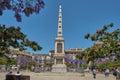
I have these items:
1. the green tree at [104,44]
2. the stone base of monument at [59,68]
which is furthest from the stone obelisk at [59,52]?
the green tree at [104,44]

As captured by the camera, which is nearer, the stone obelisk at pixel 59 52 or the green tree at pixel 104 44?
the green tree at pixel 104 44

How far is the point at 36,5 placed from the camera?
9719mm

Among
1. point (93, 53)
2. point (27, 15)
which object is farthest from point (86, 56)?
point (27, 15)

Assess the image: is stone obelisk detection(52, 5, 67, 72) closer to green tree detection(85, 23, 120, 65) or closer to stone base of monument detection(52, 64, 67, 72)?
stone base of monument detection(52, 64, 67, 72)

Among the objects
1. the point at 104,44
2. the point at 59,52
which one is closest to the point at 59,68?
the point at 59,52

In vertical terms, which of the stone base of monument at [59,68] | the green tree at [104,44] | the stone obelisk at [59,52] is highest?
the stone obelisk at [59,52]

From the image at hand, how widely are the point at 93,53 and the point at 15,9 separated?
27.7ft

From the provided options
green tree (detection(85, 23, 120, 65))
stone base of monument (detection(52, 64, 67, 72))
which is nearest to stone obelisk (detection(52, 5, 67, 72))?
stone base of monument (detection(52, 64, 67, 72))

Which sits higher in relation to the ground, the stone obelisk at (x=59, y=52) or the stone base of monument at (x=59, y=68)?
the stone obelisk at (x=59, y=52)

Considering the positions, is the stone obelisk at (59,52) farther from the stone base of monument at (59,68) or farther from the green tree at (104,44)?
the green tree at (104,44)

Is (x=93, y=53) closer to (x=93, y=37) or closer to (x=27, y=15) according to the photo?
(x=93, y=37)

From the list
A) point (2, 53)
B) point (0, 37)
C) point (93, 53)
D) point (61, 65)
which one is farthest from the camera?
point (61, 65)

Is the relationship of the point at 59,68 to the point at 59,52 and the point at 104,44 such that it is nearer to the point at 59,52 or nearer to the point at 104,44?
the point at 59,52

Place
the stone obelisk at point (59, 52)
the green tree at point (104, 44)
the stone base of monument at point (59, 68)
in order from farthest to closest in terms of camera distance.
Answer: the stone obelisk at point (59, 52), the stone base of monument at point (59, 68), the green tree at point (104, 44)
